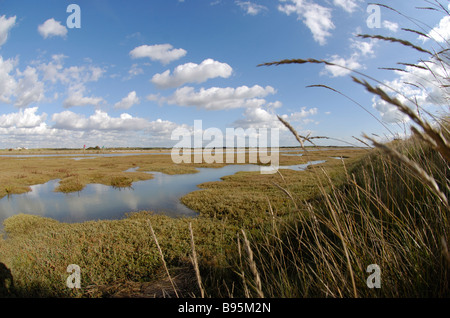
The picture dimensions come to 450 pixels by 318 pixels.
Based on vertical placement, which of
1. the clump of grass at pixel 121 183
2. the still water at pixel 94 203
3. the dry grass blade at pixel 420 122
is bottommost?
the still water at pixel 94 203

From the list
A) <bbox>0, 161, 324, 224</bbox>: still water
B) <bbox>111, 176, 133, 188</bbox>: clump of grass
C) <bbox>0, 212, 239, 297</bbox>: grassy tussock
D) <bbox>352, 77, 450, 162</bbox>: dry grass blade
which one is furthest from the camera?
<bbox>111, 176, 133, 188</bbox>: clump of grass

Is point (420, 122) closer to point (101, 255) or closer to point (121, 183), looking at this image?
point (101, 255)

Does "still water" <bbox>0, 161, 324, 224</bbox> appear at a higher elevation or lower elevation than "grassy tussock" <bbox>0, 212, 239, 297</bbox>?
lower

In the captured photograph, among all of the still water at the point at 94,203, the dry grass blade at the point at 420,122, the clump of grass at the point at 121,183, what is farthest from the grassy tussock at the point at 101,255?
the clump of grass at the point at 121,183

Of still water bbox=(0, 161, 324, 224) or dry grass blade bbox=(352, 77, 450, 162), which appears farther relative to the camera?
still water bbox=(0, 161, 324, 224)

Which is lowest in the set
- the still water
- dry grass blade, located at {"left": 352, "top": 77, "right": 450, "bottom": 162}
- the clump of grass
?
the still water

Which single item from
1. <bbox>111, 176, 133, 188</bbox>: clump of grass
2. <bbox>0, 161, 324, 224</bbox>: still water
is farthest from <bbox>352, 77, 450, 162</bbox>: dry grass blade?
<bbox>111, 176, 133, 188</bbox>: clump of grass

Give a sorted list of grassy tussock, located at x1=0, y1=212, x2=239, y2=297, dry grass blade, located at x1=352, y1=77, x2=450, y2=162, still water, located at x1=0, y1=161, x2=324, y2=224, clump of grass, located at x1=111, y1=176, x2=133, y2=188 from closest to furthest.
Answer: dry grass blade, located at x1=352, y1=77, x2=450, y2=162, grassy tussock, located at x1=0, y1=212, x2=239, y2=297, still water, located at x1=0, y1=161, x2=324, y2=224, clump of grass, located at x1=111, y1=176, x2=133, y2=188

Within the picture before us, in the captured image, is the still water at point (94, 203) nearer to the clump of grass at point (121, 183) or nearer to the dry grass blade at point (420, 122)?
the clump of grass at point (121, 183)

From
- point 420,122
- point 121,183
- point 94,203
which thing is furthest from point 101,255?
point 121,183

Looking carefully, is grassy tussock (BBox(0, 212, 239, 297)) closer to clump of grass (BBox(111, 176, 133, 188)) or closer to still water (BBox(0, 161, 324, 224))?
still water (BBox(0, 161, 324, 224))

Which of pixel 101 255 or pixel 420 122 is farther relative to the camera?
pixel 101 255
